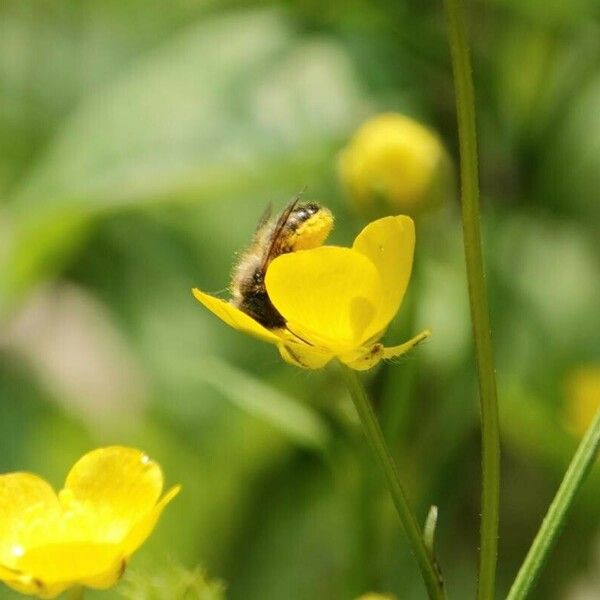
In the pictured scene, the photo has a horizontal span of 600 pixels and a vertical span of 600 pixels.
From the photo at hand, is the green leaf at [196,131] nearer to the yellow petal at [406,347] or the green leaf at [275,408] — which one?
the green leaf at [275,408]

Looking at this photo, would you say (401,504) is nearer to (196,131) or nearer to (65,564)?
(65,564)

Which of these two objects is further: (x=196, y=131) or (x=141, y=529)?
(x=196, y=131)

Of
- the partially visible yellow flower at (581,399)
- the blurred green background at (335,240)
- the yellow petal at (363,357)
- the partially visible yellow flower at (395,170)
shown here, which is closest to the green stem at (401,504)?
the yellow petal at (363,357)

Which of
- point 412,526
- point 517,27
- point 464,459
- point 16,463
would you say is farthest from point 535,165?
point 412,526

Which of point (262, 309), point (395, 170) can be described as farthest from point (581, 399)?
point (262, 309)

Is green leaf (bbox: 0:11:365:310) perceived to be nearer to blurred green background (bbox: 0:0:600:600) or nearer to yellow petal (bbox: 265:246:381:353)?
blurred green background (bbox: 0:0:600:600)

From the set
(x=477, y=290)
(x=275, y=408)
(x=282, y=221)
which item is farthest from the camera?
(x=275, y=408)

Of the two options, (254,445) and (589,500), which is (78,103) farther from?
(589,500)
